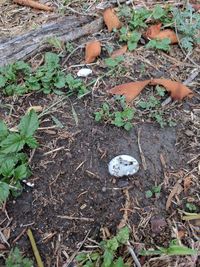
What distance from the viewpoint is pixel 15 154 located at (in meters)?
1.88

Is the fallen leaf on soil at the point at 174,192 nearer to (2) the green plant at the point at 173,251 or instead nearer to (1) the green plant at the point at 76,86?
(2) the green plant at the point at 173,251

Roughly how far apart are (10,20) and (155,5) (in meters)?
0.88

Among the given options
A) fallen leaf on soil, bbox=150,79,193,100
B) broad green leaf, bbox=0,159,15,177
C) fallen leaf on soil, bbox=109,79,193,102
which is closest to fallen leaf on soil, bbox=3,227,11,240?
broad green leaf, bbox=0,159,15,177

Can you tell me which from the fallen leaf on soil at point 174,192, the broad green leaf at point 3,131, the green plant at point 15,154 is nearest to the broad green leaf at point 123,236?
the fallen leaf on soil at point 174,192

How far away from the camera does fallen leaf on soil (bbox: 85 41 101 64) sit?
2.34 metres

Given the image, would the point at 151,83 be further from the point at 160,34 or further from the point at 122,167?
the point at 122,167

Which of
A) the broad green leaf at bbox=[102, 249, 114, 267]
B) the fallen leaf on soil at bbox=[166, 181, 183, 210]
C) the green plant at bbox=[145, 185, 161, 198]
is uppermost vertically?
the green plant at bbox=[145, 185, 161, 198]

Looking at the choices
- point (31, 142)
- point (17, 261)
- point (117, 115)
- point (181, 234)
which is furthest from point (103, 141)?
point (17, 261)

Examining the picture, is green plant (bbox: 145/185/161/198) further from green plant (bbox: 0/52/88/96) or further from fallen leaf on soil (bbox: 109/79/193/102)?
green plant (bbox: 0/52/88/96)

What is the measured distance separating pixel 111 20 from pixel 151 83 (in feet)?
1.79

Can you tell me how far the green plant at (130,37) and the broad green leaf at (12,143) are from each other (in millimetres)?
856

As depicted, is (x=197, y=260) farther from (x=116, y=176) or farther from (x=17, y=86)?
(x=17, y=86)

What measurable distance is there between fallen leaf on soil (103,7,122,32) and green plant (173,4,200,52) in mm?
333

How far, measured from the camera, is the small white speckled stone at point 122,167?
1.85 meters
